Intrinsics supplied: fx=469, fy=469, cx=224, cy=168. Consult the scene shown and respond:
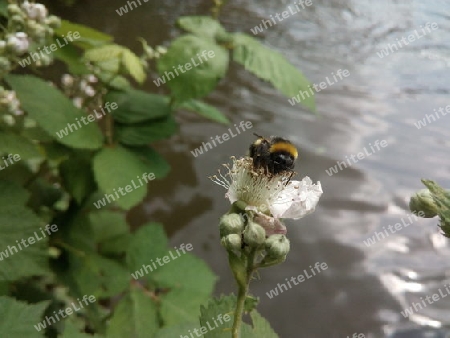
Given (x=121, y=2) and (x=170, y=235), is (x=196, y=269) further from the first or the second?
(x=121, y=2)

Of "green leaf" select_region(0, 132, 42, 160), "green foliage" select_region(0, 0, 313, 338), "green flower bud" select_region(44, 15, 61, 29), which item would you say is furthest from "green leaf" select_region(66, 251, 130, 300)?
"green flower bud" select_region(44, 15, 61, 29)

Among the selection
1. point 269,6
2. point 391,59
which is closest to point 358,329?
point 391,59

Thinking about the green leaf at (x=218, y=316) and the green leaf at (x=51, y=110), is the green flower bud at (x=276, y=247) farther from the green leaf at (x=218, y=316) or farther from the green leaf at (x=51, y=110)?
the green leaf at (x=51, y=110)

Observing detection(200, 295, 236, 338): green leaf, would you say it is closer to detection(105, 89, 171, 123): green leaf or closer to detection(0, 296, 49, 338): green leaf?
detection(0, 296, 49, 338): green leaf

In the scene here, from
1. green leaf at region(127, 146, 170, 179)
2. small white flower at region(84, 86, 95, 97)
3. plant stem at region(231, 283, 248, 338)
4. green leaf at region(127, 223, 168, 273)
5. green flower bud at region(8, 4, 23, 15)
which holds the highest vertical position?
green flower bud at region(8, 4, 23, 15)

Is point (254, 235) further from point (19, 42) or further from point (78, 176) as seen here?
point (78, 176)

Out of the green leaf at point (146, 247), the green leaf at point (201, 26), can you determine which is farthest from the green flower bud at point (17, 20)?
the green leaf at point (146, 247)
